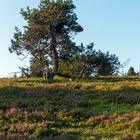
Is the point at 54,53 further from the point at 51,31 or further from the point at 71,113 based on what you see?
the point at 71,113

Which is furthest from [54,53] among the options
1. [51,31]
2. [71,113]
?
[71,113]

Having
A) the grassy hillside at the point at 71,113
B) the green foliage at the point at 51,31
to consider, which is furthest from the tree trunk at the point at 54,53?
the grassy hillside at the point at 71,113

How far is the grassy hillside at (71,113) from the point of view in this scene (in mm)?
20083

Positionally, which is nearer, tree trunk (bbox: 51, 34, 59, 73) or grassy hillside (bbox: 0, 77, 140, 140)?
grassy hillside (bbox: 0, 77, 140, 140)

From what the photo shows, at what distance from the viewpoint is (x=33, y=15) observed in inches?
2357

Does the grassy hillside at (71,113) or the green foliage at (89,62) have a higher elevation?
the green foliage at (89,62)

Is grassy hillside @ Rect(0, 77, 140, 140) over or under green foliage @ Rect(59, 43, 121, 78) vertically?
under

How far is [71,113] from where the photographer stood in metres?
24.5

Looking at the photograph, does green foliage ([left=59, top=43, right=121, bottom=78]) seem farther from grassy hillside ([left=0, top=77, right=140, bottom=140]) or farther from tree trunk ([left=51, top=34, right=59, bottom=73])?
grassy hillside ([left=0, top=77, right=140, bottom=140])

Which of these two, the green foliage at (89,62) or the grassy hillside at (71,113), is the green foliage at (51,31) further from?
the grassy hillside at (71,113)

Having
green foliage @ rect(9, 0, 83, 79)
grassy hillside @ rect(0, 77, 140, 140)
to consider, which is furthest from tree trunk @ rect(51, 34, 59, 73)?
grassy hillside @ rect(0, 77, 140, 140)

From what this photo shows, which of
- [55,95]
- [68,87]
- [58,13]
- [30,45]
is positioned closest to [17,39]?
[30,45]

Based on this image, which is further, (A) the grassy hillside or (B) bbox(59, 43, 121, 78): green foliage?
(B) bbox(59, 43, 121, 78): green foliage

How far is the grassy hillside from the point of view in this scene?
20083 mm
